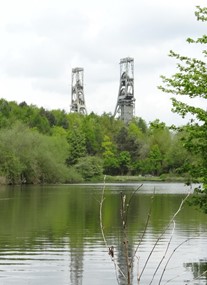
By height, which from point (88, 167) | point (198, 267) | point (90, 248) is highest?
point (88, 167)

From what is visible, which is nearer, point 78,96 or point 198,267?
point 198,267

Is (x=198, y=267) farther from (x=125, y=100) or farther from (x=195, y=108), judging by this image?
(x=125, y=100)

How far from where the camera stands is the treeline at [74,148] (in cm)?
7988

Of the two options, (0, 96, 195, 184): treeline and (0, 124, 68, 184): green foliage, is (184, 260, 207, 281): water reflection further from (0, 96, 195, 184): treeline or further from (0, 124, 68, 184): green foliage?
(0, 124, 68, 184): green foliage

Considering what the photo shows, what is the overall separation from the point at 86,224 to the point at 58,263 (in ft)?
38.0

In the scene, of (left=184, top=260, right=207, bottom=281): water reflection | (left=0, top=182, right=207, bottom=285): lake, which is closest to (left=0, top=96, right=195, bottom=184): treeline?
(left=0, top=182, right=207, bottom=285): lake

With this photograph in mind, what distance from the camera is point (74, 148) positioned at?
370 feet

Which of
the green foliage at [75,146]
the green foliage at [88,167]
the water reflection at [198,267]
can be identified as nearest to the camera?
the water reflection at [198,267]

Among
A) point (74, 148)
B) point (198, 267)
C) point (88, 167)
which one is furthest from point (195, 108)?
point (74, 148)

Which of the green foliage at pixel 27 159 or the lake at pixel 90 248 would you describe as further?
the green foliage at pixel 27 159

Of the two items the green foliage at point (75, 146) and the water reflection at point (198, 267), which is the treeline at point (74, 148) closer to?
the green foliage at point (75, 146)

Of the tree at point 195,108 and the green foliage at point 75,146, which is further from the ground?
the green foliage at point 75,146

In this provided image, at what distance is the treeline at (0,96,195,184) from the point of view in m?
79.9

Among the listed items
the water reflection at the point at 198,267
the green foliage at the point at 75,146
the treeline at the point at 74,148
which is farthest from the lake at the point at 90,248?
the green foliage at the point at 75,146
